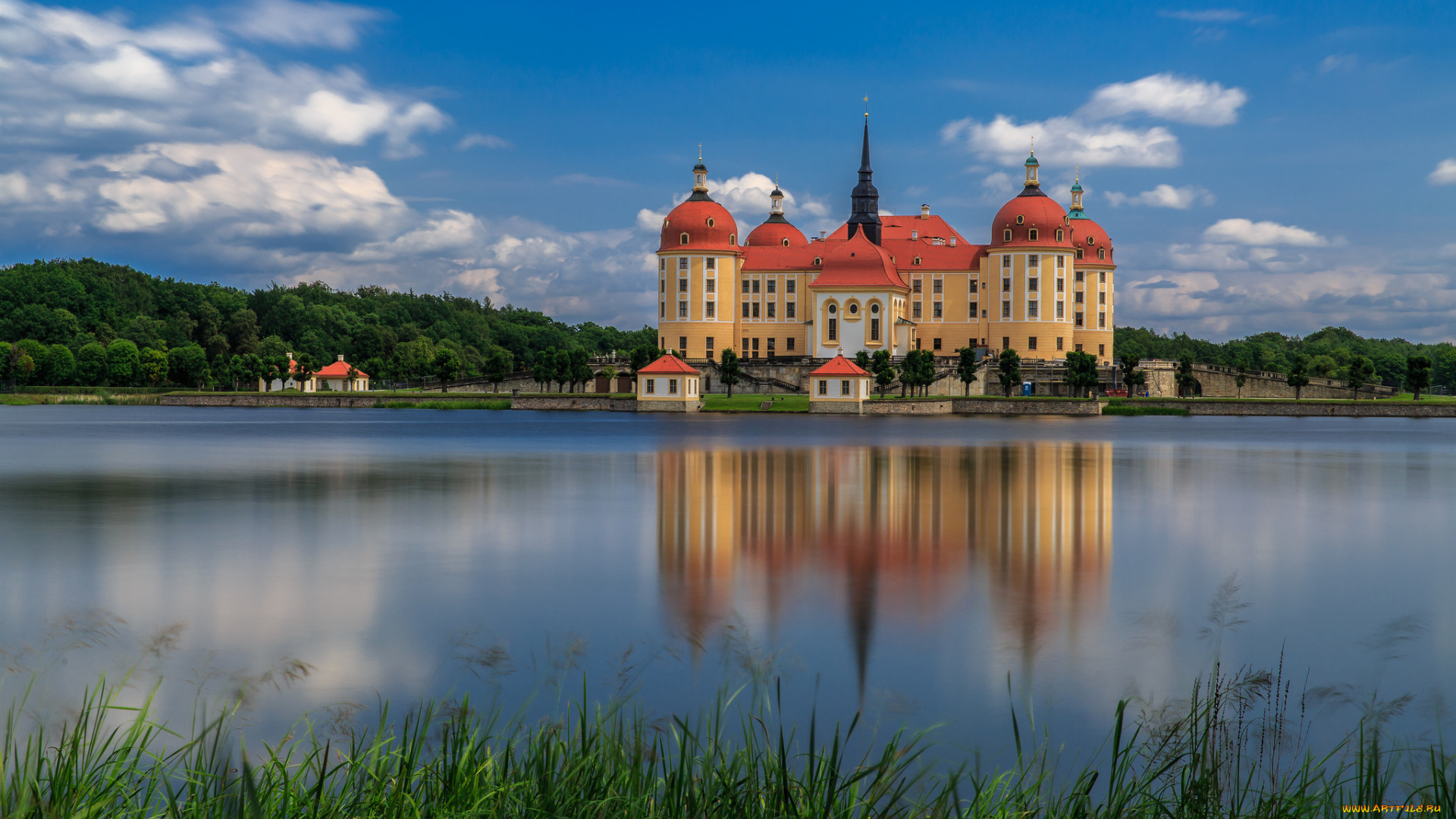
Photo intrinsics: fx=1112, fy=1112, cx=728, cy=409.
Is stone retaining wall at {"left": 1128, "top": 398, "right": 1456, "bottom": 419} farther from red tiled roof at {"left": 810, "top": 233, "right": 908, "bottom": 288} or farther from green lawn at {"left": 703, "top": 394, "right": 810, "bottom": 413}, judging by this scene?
green lawn at {"left": 703, "top": 394, "right": 810, "bottom": 413}

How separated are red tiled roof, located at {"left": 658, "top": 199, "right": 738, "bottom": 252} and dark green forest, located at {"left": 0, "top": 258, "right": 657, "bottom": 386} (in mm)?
15522

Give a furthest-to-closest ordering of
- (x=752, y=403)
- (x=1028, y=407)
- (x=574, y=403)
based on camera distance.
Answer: (x=574, y=403) → (x=1028, y=407) → (x=752, y=403)

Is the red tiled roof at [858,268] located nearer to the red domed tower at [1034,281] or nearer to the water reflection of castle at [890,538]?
the red domed tower at [1034,281]

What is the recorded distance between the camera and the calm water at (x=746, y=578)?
789 centimetres

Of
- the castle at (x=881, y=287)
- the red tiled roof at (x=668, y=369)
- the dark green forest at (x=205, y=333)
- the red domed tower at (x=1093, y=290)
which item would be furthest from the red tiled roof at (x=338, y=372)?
the red domed tower at (x=1093, y=290)

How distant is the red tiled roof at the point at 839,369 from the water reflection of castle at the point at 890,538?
34.9 m

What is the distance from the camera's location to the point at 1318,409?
218 feet

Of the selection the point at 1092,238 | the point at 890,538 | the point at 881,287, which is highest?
the point at 1092,238

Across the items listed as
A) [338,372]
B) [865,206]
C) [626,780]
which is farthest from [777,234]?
[626,780]

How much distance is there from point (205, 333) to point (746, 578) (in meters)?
108

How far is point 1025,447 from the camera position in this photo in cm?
3497

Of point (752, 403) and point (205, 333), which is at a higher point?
→ point (205, 333)

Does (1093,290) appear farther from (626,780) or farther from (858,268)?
(626,780)

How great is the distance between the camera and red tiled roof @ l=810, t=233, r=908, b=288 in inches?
2982
